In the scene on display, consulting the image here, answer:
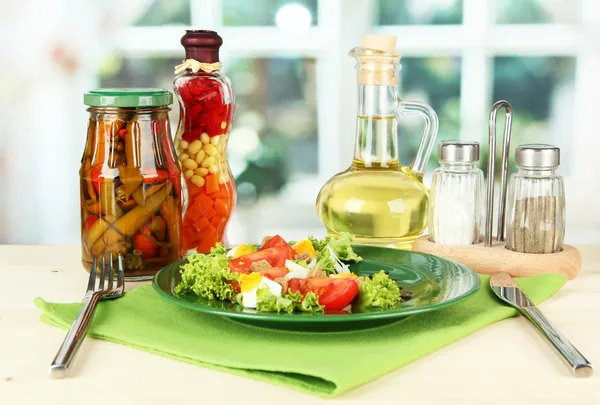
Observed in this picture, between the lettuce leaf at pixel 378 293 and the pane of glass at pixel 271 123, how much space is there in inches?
34.9

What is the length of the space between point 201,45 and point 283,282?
0.49m

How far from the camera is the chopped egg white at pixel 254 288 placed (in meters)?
0.95

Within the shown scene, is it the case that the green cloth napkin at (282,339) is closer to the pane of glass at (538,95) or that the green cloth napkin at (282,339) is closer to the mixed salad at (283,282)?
the mixed salad at (283,282)

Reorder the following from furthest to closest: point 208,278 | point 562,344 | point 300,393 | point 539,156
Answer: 1. point 539,156
2. point 208,278
3. point 562,344
4. point 300,393

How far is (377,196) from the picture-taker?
1333mm

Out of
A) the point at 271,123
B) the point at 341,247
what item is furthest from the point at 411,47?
the point at 341,247

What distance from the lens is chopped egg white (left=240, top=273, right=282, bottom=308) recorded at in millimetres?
951

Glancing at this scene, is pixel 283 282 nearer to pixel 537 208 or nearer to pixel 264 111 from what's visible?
pixel 537 208

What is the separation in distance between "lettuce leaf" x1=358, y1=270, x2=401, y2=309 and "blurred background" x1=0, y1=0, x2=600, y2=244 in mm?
855

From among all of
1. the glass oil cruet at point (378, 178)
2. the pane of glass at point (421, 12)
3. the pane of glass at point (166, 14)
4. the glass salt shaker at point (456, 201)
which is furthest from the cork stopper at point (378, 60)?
the pane of glass at point (166, 14)

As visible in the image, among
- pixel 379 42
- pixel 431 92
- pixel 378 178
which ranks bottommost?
pixel 378 178

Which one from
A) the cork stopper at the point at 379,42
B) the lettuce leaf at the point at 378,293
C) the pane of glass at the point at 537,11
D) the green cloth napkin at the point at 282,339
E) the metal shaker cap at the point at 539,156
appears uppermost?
the pane of glass at the point at 537,11

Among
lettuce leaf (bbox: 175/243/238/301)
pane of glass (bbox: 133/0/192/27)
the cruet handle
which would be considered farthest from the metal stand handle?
pane of glass (bbox: 133/0/192/27)

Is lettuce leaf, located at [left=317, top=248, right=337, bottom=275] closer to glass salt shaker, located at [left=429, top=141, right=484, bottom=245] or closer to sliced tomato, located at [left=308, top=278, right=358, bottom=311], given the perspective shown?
sliced tomato, located at [left=308, top=278, right=358, bottom=311]
